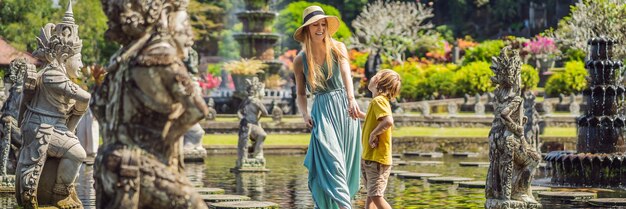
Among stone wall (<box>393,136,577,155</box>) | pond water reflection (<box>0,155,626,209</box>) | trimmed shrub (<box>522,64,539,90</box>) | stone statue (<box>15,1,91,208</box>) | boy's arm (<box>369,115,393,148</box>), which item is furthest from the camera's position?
trimmed shrub (<box>522,64,539,90</box>)

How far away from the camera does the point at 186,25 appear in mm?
7012

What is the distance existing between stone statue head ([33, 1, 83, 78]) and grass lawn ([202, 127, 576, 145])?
1715cm

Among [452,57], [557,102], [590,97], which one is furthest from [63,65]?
[452,57]

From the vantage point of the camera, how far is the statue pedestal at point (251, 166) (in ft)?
69.6

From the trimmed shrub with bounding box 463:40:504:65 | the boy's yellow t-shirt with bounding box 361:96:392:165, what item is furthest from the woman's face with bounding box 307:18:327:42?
the trimmed shrub with bounding box 463:40:504:65

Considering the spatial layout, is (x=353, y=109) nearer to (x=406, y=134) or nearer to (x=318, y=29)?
(x=318, y=29)

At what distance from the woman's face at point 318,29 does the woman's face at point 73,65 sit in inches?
126

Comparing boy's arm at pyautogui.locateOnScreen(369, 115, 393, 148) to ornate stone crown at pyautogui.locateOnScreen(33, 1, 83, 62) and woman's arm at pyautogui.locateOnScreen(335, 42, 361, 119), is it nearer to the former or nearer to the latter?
woman's arm at pyautogui.locateOnScreen(335, 42, 361, 119)

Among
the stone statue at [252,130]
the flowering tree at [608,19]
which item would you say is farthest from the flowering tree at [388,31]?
the stone statue at [252,130]

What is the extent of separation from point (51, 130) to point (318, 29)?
321cm

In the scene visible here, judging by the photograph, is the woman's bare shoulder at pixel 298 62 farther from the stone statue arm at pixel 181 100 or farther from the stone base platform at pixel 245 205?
the stone base platform at pixel 245 205

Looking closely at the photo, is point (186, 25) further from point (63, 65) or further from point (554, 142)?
point (554, 142)

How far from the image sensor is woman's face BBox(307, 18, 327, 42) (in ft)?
32.1

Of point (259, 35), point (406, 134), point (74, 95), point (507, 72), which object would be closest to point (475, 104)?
point (259, 35)
